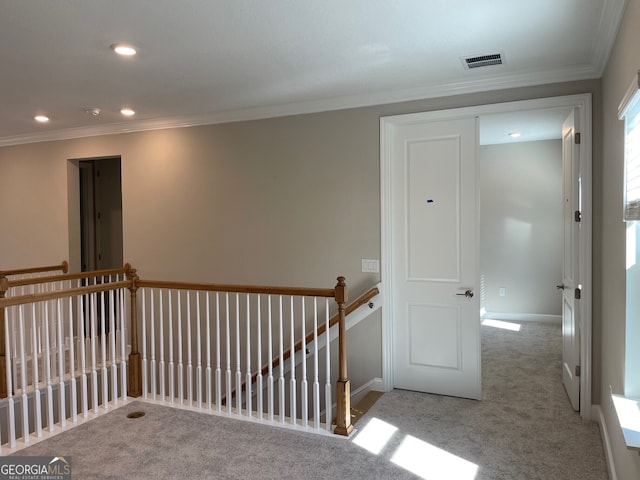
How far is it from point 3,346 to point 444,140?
4165mm

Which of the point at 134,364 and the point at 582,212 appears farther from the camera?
the point at 134,364

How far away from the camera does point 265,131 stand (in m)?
4.61

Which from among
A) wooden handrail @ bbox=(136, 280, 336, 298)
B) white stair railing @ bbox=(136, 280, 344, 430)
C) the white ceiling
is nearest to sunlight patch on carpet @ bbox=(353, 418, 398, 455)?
white stair railing @ bbox=(136, 280, 344, 430)

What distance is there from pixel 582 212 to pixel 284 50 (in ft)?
7.96

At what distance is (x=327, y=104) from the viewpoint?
13.9 ft

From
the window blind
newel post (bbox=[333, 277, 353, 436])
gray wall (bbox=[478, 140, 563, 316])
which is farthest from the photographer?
gray wall (bbox=[478, 140, 563, 316])

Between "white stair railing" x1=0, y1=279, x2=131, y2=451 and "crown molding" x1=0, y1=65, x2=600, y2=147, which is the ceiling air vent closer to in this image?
"crown molding" x1=0, y1=65, x2=600, y2=147

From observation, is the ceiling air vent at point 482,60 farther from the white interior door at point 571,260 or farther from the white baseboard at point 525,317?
the white baseboard at point 525,317

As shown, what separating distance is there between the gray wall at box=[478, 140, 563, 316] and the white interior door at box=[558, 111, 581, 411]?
2960 mm

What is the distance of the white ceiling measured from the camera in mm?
2490

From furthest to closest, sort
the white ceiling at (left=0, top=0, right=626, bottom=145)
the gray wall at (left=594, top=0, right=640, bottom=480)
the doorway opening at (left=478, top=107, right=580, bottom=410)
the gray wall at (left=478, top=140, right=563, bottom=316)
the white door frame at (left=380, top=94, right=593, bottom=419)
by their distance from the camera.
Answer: the gray wall at (left=478, top=140, right=563, bottom=316)
the doorway opening at (left=478, top=107, right=580, bottom=410)
the white door frame at (left=380, top=94, right=593, bottom=419)
the white ceiling at (left=0, top=0, right=626, bottom=145)
the gray wall at (left=594, top=0, right=640, bottom=480)

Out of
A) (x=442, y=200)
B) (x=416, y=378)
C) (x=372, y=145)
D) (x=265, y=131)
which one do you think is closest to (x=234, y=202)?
(x=265, y=131)

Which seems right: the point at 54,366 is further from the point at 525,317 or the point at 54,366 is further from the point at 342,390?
the point at 525,317

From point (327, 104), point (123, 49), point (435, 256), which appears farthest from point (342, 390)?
point (123, 49)
